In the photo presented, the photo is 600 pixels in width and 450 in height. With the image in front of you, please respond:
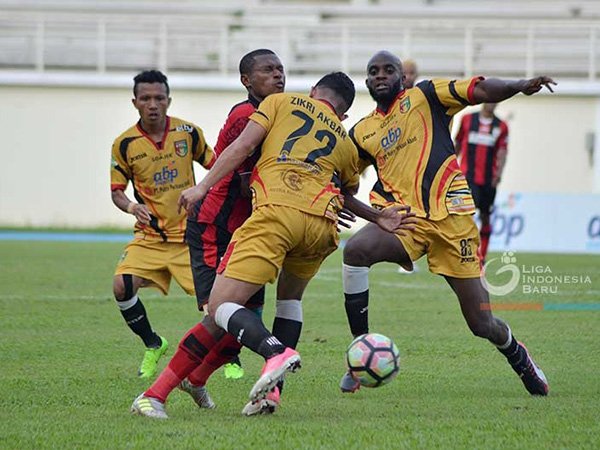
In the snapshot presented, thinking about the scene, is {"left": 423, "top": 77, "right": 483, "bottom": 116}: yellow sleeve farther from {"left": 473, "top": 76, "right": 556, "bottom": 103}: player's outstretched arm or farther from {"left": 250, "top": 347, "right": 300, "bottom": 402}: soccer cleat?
{"left": 250, "top": 347, "right": 300, "bottom": 402}: soccer cleat

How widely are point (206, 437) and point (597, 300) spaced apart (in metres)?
7.53

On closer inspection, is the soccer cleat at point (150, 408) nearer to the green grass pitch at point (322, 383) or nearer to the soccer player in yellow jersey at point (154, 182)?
the green grass pitch at point (322, 383)

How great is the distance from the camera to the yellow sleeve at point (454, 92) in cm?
712

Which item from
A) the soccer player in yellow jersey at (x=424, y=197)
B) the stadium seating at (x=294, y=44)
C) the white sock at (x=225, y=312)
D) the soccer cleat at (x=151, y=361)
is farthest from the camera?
the stadium seating at (x=294, y=44)

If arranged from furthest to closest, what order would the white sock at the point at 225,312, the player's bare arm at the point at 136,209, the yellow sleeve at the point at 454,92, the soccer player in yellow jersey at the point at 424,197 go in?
1. the player's bare arm at the point at 136,209
2. the soccer player in yellow jersey at the point at 424,197
3. the yellow sleeve at the point at 454,92
4. the white sock at the point at 225,312

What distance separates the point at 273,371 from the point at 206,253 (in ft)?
4.85

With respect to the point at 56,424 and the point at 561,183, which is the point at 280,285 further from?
the point at 561,183

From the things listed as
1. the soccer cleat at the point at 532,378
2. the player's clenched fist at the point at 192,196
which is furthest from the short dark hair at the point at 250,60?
the soccer cleat at the point at 532,378

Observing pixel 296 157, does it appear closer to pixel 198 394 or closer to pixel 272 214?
pixel 272 214

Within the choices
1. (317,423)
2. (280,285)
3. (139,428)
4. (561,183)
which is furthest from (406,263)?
→ (561,183)

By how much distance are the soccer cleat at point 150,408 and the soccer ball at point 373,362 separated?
102 cm

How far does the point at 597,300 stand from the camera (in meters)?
12.2

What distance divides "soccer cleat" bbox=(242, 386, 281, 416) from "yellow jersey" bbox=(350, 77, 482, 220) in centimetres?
172

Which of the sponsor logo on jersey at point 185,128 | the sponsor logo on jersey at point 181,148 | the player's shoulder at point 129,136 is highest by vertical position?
the sponsor logo on jersey at point 185,128
